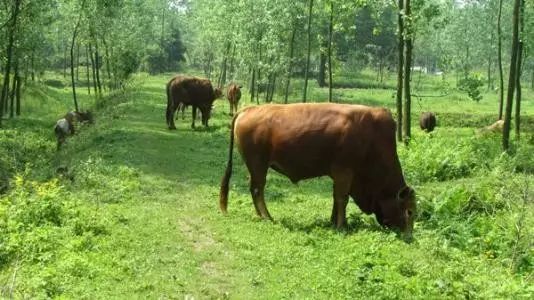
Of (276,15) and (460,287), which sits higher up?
(276,15)

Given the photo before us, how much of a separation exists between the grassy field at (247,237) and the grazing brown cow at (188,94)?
873cm

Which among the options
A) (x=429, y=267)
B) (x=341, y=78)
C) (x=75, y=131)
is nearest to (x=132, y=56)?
(x=75, y=131)

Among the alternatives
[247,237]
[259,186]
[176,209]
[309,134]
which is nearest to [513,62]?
[309,134]

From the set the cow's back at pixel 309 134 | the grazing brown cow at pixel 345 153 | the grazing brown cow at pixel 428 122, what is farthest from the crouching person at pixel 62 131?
the grazing brown cow at pixel 428 122

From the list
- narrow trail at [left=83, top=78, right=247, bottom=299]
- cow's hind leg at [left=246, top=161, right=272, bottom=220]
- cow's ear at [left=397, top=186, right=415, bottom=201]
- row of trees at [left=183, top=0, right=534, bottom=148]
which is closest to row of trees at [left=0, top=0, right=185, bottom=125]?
row of trees at [left=183, top=0, right=534, bottom=148]

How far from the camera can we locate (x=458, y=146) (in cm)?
2019

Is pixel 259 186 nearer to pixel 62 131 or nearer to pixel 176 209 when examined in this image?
pixel 176 209

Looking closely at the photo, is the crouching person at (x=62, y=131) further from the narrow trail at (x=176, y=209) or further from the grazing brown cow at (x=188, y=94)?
the grazing brown cow at (x=188, y=94)

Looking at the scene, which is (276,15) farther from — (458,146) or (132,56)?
(458,146)

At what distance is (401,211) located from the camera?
40.5ft

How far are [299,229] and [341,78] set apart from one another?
65786 millimetres

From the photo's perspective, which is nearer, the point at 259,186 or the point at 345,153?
the point at 345,153

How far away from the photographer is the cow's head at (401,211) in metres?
12.2

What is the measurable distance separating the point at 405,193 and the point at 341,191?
127 centimetres
